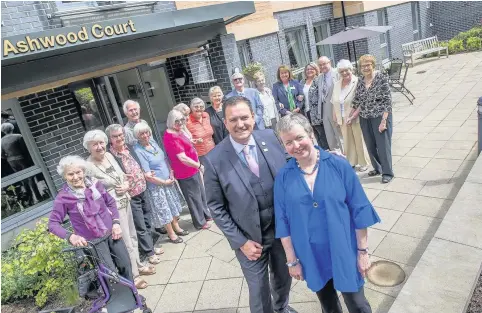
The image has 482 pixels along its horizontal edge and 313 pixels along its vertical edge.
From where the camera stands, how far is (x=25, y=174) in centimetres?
534

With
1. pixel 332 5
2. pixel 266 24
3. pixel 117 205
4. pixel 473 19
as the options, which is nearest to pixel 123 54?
pixel 117 205

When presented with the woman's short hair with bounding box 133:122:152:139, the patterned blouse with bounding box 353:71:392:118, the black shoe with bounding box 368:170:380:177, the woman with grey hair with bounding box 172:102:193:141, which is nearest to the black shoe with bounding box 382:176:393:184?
the black shoe with bounding box 368:170:380:177

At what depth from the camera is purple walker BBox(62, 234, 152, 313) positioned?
3072 mm

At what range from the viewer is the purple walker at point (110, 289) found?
10.1ft

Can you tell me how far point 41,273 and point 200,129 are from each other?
258 cm

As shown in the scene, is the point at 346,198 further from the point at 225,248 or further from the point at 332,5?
the point at 332,5

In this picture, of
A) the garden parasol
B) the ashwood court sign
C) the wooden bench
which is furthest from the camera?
the wooden bench

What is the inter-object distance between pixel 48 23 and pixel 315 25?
30.2 ft

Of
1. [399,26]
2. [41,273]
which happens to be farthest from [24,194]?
[399,26]

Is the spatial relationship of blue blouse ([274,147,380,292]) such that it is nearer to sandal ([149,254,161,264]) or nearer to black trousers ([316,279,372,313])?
black trousers ([316,279,372,313])

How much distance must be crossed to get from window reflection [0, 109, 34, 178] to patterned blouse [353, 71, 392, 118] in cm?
501

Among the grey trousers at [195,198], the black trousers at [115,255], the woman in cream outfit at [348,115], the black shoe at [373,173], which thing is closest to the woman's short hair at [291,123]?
the black trousers at [115,255]

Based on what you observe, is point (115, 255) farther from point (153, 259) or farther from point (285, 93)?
point (285, 93)

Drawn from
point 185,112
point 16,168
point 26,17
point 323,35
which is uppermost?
point 26,17
